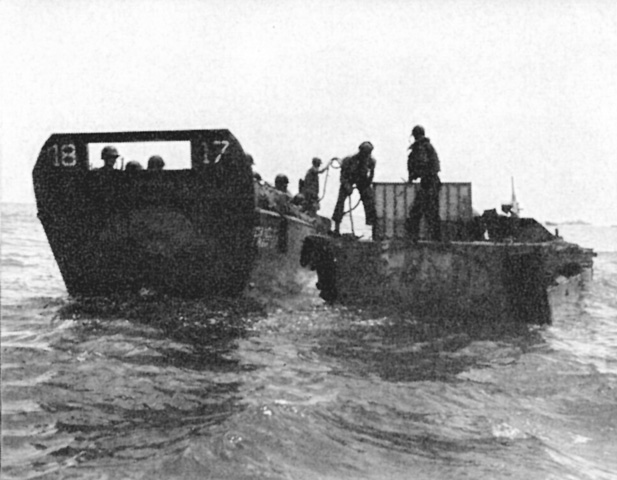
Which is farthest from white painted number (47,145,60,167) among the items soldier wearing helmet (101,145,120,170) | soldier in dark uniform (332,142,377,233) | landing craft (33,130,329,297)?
soldier in dark uniform (332,142,377,233)

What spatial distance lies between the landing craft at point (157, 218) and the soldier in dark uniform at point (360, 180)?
6.52ft

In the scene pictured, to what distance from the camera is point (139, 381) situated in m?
5.98

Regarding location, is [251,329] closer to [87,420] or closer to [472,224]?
[87,420]

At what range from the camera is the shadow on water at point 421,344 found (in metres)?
7.25

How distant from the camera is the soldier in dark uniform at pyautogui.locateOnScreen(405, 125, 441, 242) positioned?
415 inches

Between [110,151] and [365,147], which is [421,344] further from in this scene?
[110,151]

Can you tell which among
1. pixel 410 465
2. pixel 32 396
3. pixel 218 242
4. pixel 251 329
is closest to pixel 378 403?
pixel 410 465

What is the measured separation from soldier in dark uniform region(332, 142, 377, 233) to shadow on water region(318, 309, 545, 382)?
2.29 meters

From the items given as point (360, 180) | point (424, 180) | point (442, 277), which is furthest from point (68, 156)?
point (442, 277)

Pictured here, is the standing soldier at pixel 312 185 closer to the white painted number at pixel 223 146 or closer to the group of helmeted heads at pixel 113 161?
the group of helmeted heads at pixel 113 161

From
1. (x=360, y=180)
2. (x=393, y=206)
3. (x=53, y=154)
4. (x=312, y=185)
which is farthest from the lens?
(x=312, y=185)

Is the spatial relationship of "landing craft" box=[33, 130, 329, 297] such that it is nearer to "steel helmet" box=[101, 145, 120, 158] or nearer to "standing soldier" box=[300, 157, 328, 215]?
"steel helmet" box=[101, 145, 120, 158]

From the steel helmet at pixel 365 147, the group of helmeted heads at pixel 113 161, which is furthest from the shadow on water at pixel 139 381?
the steel helmet at pixel 365 147

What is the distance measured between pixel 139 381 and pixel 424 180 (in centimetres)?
598
